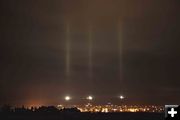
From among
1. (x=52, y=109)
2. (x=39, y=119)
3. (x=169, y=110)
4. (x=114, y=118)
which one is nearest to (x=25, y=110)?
(x=52, y=109)

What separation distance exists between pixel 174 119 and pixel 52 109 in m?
119

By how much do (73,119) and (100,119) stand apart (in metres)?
7.62

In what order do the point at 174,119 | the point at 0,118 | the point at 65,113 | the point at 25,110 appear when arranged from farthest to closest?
1. the point at 25,110
2. the point at 65,113
3. the point at 0,118
4. the point at 174,119

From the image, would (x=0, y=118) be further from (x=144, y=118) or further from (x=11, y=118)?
(x=144, y=118)

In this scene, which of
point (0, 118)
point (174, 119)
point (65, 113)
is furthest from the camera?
point (65, 113)

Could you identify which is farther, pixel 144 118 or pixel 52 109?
pixel 52 109

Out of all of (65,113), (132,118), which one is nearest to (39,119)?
Result: (65,113)

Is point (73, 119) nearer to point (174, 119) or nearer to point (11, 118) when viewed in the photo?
point (11, 118)

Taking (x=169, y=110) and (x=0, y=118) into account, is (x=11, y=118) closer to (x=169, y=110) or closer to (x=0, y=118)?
(x=0, y=118)

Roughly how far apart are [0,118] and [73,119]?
1835cm

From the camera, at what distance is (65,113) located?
135250 mm

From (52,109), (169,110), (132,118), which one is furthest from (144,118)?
(169,110)

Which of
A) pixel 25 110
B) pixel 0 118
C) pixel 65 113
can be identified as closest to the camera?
pixel 0 118

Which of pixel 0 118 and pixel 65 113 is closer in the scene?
pixel 0 118
